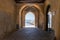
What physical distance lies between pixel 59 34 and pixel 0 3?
12.9 feet

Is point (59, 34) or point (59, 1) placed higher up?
point (59, 1)

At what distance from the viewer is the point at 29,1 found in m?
14.1

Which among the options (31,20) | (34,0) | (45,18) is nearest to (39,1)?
(34,0)

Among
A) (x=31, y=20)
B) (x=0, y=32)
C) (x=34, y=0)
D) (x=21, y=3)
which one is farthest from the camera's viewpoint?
(x=31, y=20)

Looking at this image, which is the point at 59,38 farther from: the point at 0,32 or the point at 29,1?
the point at 29,1

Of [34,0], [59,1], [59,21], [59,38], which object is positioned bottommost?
[59,38]

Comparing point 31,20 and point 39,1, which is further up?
point 39,1

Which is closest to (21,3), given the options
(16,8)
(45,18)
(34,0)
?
(16,8)

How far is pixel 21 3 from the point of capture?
15250 mm

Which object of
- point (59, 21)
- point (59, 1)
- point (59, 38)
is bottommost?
point (59, 38)

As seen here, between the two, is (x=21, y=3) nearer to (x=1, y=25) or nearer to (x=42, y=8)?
(x=42, y=8)

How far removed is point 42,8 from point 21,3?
7.60ft

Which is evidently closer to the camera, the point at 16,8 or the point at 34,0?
the point at 34,0

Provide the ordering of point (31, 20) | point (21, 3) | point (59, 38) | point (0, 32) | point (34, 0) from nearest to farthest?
point (59, 38) → point (0, 32) → point (34, 0) → point (21, 3) → point (31, 20)
